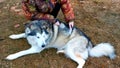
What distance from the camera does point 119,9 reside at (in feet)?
16.5

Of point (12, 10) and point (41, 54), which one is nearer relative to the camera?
point (41, 54)

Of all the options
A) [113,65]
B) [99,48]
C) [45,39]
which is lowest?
[113,65]

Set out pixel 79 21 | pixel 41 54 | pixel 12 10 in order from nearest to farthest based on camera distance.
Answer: pixel 41 54 → pixel 79 21 → pixel 12 10

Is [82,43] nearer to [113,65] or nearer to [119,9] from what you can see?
[113,65]

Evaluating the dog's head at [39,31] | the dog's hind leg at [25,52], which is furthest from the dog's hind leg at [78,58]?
the dog's hind leg at [25,52]

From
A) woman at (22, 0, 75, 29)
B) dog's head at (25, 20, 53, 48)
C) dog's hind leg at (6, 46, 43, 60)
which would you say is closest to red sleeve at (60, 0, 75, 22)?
woman at (22, 0, 75, 29)

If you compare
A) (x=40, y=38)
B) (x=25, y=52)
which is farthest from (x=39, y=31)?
(x=25, y=52)

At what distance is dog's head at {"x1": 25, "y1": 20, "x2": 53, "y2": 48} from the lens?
3498 millimetres

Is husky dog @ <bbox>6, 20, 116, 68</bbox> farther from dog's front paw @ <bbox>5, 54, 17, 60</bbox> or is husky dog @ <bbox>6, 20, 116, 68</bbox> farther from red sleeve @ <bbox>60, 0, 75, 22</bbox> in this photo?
red sleeve @ <bbox>60, 0, 75, 22</bbox>

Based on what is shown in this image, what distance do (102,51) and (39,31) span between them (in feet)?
2.91

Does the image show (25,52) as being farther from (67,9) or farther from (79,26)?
(79,26)

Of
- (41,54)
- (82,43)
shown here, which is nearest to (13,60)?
(41,54)

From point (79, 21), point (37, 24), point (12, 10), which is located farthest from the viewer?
point (12, 10)

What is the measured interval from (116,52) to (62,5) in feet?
3.33
